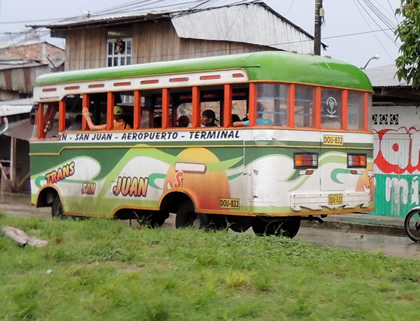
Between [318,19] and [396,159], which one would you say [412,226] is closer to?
[396,159]

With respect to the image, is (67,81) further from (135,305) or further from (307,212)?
(135,305)

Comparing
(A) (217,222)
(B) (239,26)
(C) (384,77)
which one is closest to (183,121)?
(A) (217,222)

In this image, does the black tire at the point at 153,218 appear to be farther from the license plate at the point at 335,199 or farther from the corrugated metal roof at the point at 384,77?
the corrugated metal roof at the point at 384,77

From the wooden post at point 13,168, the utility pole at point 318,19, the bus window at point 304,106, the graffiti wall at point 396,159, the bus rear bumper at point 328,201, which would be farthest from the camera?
the wooden post at point 13,168

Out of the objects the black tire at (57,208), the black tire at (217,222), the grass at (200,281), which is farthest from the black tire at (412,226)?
the black tire at (57,208)

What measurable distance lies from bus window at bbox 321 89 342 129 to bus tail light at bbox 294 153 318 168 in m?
0.55

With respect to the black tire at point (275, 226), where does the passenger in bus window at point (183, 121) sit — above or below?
above

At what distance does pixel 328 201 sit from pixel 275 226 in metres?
1.14

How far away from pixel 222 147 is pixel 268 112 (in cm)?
88

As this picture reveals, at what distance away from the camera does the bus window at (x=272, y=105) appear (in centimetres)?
1024

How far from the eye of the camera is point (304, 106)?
10.6m

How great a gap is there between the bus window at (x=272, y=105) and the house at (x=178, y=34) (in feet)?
45.4

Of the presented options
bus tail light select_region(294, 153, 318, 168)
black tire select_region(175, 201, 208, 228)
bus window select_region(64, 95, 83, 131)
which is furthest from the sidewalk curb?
bus window select_region(64, 95, 83, 131)

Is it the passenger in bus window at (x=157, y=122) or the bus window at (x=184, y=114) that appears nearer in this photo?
the bus window at (x=184, y=114)
